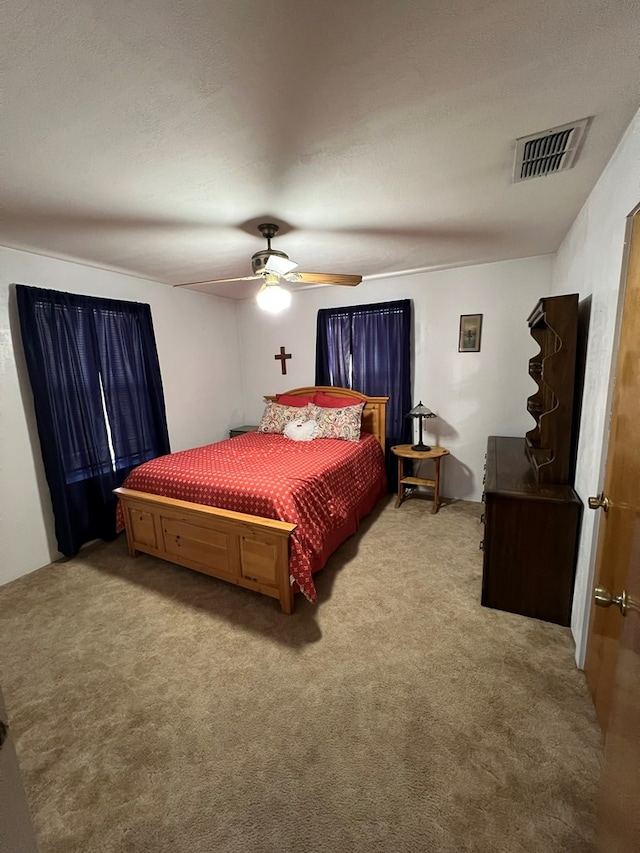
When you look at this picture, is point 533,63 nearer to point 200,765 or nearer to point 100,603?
point 200,765

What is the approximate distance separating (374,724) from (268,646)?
67 centimetres

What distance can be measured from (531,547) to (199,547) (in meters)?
2.11

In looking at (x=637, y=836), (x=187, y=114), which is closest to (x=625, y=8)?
(x=187, y=114)

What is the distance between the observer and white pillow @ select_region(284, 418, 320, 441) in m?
3.58

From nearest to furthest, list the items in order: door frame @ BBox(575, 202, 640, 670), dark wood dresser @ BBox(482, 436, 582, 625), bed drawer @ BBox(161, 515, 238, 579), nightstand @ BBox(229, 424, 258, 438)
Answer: door frame @ BBox(575, 202, 640, 670) → dark wood dresser @ BBox(482, 436, 582, 625) → bed drawer @ BBox(161, 515, 238, 579) → nightstand @ BBox(229, 424, 258, 438)

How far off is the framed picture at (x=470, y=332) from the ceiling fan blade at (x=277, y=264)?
2020 millimetres

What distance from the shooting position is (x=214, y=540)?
94.1 inches

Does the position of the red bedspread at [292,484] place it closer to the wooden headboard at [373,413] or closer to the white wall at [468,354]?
the wooden headboard at [373,413]

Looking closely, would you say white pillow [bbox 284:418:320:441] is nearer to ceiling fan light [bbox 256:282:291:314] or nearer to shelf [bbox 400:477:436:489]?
shelf [bbox 400:477:436:489]

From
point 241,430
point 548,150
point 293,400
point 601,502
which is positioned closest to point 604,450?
point 601,502

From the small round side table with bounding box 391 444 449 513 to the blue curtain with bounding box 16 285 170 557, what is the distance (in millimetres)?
2477

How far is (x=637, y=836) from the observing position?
0.62 metres

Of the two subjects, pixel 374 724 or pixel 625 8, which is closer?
pixel 625 8

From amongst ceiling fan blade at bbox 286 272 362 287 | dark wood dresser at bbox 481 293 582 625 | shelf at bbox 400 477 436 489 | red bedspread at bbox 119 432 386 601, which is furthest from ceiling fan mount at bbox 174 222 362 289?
shelf at bbox 400 477 436 489
